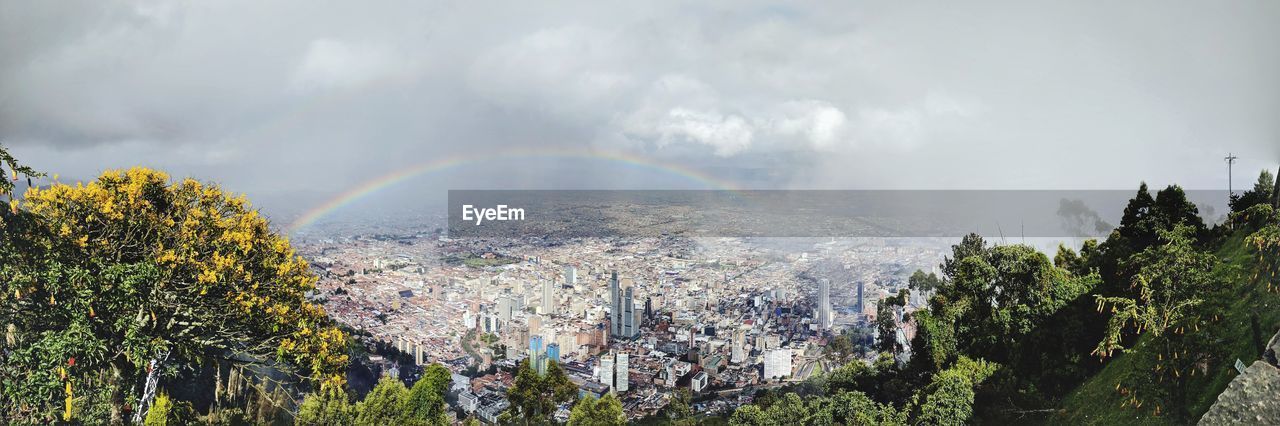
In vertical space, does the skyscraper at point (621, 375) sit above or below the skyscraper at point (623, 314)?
below

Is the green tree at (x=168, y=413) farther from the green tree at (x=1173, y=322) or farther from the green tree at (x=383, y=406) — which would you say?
the green tree at (x=1173, y=322)

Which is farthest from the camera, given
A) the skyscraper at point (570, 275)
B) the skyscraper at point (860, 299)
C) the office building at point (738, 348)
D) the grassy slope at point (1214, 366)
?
the skyscraper at point (570, 275)

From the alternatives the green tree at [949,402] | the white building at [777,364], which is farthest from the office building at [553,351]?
→ the green tree at [949,402]

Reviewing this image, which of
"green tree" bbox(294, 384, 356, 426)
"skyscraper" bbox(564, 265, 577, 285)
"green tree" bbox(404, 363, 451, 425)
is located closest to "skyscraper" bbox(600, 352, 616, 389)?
"green tree" bbox(404, 363, 451, 425)

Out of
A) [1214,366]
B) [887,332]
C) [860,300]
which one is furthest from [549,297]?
[1214,366]

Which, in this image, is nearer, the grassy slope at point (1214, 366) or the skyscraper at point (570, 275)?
the grassy slope at point (1214, 366)

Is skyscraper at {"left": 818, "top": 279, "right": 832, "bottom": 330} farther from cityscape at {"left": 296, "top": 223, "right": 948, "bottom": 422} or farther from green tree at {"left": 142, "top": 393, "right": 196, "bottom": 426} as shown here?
green tree at {"left": 142, "top": 393, "right": 196, "bottom": 426}
